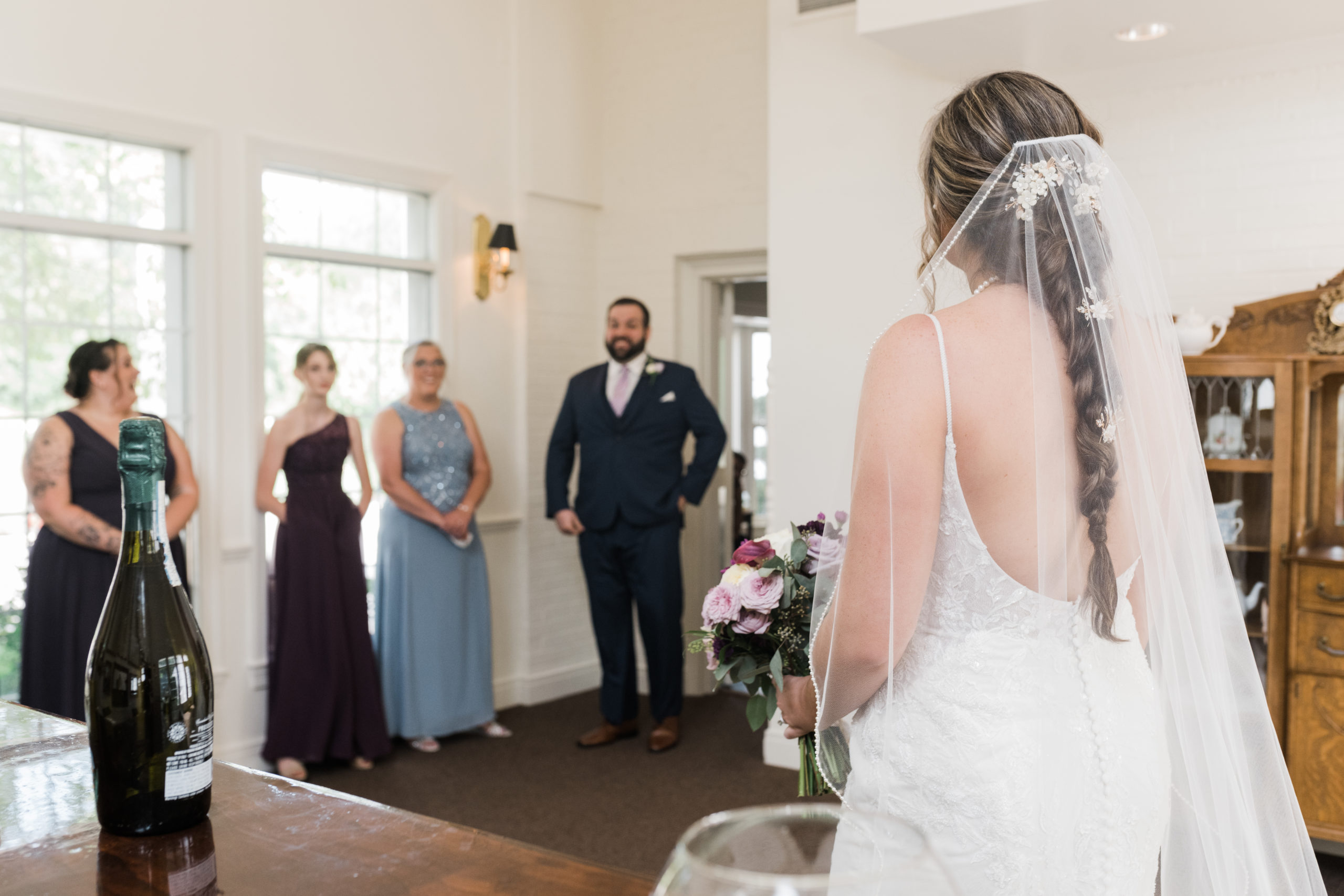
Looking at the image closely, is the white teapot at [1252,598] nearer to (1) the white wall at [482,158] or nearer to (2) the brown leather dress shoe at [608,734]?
(2) the brown leather dress shoe at [608,734]

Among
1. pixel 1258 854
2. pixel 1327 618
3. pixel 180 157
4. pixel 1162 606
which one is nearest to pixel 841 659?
pixel 1162 606

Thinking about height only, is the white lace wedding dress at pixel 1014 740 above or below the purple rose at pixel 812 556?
below

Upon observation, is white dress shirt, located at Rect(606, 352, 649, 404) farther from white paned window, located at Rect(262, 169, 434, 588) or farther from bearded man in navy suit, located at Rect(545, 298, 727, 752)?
white paned window, located at Rect(262, 169, 434, 588)

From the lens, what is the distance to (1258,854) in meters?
1.48

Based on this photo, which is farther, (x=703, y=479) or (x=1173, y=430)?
(x=703, y=479)

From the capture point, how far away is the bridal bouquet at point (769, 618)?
1.75m

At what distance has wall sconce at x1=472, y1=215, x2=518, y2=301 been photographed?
5473 mm

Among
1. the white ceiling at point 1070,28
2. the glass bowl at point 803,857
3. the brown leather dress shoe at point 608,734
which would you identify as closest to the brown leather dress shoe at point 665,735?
the brown leather dress shoe at point 608,734

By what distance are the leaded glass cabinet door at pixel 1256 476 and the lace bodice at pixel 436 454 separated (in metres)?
3.03

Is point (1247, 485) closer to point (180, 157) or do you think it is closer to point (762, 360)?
point (762, 360)

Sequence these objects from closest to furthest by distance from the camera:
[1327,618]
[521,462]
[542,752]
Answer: [1327,618] → [542,752] → [521,462]

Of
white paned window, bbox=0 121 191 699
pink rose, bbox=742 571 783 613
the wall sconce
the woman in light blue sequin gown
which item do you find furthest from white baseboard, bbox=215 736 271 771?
pink rose, bbox=742 571 783 613

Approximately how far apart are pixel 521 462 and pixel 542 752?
1.56 metres

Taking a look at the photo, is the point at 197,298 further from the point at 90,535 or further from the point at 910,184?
the point at 910,184
